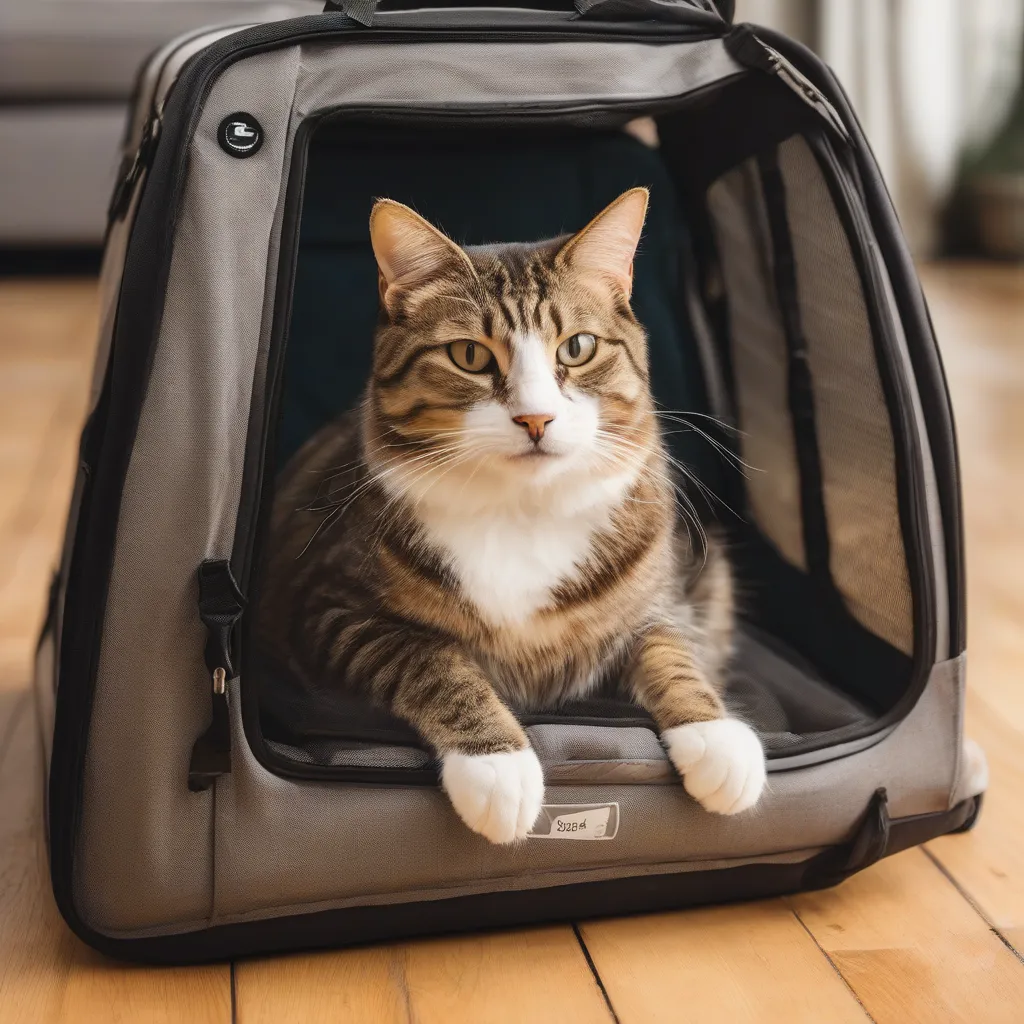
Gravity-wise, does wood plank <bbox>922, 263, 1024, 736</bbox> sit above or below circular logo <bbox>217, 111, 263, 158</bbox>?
below

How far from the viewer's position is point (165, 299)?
99 cm

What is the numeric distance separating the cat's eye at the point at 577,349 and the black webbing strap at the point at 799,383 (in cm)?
36

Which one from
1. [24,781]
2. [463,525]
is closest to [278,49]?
[463,525]

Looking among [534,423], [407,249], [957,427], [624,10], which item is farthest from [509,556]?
[957,427]

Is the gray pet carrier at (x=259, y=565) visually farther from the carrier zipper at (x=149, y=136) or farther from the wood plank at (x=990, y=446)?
the wood plank at (x=990, y=446)

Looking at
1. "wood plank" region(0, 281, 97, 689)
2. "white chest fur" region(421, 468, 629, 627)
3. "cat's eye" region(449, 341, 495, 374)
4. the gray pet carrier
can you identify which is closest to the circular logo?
the gray pet carrier

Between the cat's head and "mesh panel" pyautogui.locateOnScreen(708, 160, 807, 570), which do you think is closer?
the cat's head

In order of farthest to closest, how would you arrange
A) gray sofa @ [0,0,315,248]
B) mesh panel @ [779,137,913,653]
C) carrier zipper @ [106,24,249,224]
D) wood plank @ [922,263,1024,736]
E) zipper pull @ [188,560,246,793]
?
1. gray sofa @ [0,0,315,248]
2. wood plank @ [922,263,1024,736]
3. mesh panel @ [779,137,913,653]
4. carrier zipper @ [106,24,249,224]
5. zipper pull @ [188,560,246,793]

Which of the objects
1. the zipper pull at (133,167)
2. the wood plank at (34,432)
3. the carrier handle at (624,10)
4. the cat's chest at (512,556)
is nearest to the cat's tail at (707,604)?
the cat's chest at (512,556)

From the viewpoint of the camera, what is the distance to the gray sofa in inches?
143

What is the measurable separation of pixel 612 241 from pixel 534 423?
0.21m

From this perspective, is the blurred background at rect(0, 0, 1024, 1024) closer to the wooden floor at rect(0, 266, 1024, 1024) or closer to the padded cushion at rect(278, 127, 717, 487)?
the wooden floor at rect(0, 266, 1024, 1024)

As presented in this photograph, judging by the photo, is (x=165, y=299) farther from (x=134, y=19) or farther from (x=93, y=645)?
(x=134, y=19)

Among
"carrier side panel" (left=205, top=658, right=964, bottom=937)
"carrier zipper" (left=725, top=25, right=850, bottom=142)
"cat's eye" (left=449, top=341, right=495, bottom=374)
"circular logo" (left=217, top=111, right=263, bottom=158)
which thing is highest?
"carrier zipper" (left=725, top=25, right=850, bottom=142)
